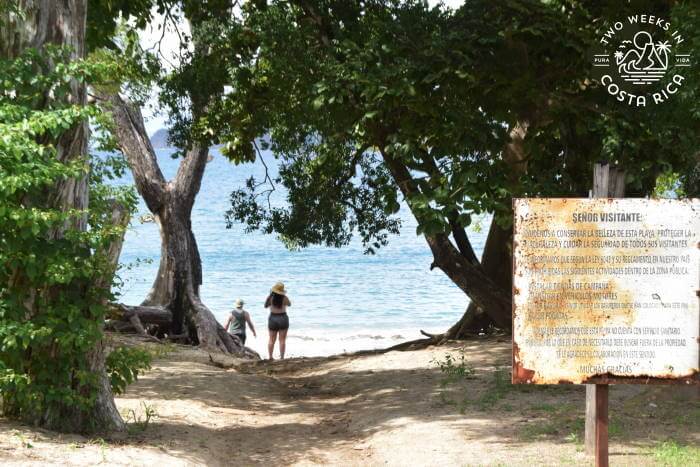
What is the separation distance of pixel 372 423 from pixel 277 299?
930 cm

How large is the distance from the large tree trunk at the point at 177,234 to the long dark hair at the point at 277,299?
1.78 meters

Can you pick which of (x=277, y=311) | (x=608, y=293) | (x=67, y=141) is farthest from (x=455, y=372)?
(x=277, y=311)

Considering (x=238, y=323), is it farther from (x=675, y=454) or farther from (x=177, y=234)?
(x=675, y=454)

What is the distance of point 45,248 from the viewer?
8.22 meters

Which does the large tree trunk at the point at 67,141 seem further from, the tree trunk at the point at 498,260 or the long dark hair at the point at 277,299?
the long dark hair at the point at 277,299

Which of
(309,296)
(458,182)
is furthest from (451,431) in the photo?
(309,296)

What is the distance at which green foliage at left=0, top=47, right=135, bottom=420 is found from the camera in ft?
25.9

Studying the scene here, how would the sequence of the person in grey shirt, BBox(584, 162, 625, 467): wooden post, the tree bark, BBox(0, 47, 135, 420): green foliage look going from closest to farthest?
BBox(0, 47, 135, 420): green foliage → BBox(584, 162, 625, 467): wooden post → the tree bark → the person in grey shirt

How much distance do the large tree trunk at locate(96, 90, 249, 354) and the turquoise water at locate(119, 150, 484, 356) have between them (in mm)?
6036

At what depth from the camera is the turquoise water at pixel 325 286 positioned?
36.0m

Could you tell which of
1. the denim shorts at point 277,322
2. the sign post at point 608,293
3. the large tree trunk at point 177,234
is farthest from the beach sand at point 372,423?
the large tree trunk at point 177,234

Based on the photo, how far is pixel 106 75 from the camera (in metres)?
8.72

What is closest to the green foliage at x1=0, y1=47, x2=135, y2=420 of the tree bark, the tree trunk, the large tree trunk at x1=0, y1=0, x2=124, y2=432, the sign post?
the large tree trunk at x1=0, y1=0, x2=124, y2=432

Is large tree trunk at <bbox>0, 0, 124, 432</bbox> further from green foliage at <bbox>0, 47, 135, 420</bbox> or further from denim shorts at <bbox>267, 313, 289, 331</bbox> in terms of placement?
denim shorts at <bbox>267, 313, 289, 331</bbox>
